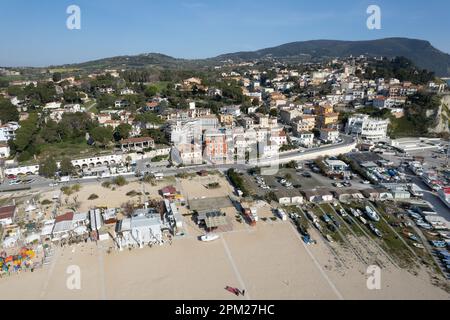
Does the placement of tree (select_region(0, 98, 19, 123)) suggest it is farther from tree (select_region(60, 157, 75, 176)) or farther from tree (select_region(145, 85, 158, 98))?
tree (select_region(145, 85, 158, 98))

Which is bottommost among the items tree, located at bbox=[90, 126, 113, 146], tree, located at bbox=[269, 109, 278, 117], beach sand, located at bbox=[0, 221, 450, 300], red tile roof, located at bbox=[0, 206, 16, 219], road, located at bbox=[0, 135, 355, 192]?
beach sand, located at bbox=[0, 221, 450, 300]

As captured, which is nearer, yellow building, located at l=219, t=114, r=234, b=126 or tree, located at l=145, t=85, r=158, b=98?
yellow building, located at l=219, t=114, r=234, b=126

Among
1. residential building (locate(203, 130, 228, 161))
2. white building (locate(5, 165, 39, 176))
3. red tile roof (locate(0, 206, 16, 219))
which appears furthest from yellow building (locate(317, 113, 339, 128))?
red tile roof (locate(0, 206, 16, 219))

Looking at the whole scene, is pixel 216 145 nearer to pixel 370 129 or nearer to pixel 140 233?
pixel 140 233

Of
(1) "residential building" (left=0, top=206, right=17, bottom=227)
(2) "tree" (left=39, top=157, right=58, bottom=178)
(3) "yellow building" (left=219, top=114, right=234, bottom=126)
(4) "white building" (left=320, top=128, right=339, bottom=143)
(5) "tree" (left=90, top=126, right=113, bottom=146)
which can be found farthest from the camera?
(3) "yellow building" (left=219, top=114, right=234, bottom=126)

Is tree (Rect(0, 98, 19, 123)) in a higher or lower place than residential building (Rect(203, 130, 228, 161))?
higher

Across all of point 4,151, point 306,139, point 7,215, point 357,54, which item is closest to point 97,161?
point 4,151
